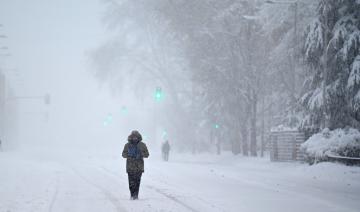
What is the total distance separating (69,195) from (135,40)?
133 ft

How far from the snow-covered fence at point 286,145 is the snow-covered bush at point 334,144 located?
125 inches

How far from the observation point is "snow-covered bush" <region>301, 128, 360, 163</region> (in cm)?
2202

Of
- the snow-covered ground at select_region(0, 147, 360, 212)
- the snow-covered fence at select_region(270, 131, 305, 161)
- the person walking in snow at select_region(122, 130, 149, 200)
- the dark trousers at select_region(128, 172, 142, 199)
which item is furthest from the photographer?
the snow-covered fence at select_region(270, 131, 305, 161)

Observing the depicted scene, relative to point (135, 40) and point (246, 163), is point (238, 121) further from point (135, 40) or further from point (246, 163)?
point (135, 40)

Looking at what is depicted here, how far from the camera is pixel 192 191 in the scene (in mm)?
15844

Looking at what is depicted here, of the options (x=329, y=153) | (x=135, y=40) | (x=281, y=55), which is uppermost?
(x=135, y=40)

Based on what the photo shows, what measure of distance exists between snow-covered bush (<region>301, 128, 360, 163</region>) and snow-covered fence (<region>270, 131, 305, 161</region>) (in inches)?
125

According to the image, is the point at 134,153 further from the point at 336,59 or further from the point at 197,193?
the point at 336,59

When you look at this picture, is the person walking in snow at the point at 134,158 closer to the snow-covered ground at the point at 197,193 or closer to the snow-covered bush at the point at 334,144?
the snow-covered ground at the point at 197,193

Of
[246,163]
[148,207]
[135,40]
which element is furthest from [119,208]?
[135,40]

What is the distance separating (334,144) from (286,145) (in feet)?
21.9

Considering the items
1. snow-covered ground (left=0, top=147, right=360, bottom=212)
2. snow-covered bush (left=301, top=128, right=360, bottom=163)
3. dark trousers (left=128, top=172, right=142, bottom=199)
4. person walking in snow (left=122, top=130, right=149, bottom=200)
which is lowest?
snow-covered ground (left=0, top=147, right=360, bottom=212)

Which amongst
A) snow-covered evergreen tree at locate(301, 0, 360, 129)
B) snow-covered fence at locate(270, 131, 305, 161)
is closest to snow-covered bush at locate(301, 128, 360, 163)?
snow-covered evergreen tree at locate(301, 0, 360, 129)

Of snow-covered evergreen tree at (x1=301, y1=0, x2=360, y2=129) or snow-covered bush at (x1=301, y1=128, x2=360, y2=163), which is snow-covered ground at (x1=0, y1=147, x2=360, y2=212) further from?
snow-covered evergreen tree at (x1=301, y1=0, x2=360, y2=129)
